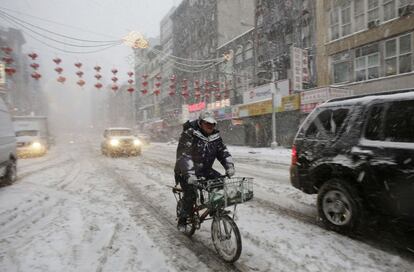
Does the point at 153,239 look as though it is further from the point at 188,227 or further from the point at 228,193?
the point at 228,193

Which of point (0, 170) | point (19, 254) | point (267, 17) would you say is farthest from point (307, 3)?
point (19, 254)

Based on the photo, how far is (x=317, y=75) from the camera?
24375 mm

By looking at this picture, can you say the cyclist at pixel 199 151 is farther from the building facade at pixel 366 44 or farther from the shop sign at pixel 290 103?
the shop sign at pixel 290 103

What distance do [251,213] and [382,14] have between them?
18886 mm

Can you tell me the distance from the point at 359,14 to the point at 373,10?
1051mm

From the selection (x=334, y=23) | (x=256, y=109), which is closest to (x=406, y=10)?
(x=334, y=23)

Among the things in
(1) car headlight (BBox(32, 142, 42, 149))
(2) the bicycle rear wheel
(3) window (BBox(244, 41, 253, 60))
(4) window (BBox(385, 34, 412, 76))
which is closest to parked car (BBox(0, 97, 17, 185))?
(2) the bicycle rear wheel

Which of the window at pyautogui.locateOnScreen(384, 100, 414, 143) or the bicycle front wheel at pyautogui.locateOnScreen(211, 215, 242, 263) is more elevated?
the window at pyautogui.locateOnScreen(384, 100, 414, 143)

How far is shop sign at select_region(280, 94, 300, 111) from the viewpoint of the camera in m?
24.4

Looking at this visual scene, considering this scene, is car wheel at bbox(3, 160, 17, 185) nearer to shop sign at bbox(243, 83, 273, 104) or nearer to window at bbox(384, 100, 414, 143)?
window at bbox(384, 100, 414, 143)

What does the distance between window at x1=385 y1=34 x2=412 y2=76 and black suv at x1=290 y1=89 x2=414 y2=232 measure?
16.7m

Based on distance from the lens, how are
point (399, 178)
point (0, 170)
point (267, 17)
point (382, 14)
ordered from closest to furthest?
1. point (399, 178)
2. point (0, 170)
3. point (382, 14)
4. point (267, 17)

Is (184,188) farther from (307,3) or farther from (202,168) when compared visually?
(307,3)

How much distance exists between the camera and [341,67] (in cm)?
2248
